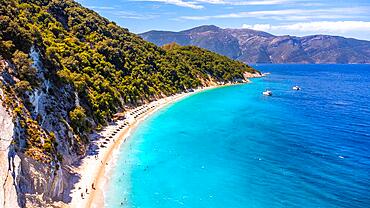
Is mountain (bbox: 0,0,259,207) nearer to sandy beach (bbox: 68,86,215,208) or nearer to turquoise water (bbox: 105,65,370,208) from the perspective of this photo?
sandy beach (bbox: 68,86,215,208)

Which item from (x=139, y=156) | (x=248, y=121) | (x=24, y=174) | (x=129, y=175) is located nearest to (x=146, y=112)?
(x=248, y=121)

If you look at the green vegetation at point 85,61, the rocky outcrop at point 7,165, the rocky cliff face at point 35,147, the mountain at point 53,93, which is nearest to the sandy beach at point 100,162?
the mountain at point 53,93

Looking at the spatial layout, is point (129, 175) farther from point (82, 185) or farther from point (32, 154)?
point (32, 154)

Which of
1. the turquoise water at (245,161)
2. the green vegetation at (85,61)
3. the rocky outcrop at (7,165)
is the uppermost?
the green vegetation at (85,61)

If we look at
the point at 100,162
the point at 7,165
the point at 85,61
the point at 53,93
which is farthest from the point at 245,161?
the point at 85,61

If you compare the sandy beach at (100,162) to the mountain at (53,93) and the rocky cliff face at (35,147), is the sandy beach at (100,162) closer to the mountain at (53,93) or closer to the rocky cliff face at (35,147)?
the mountain at (53,93)

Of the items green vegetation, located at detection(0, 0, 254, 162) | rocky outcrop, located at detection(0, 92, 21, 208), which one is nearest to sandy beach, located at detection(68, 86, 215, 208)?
green vegetation, located at detection(0, 0, 254, 162)

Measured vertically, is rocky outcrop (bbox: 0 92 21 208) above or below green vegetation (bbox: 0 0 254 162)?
below
